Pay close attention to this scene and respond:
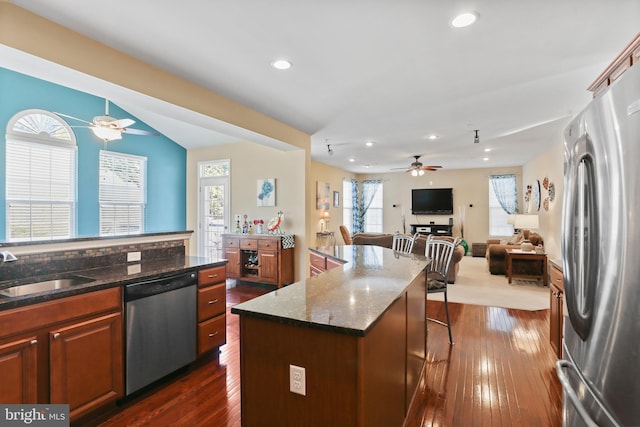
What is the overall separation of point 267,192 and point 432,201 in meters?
6.44

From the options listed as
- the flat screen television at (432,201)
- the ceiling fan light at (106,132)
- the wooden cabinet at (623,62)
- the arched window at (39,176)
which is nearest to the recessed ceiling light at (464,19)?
the wooden cabinet at (623,62)

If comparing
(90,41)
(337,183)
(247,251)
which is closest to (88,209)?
(247,251)

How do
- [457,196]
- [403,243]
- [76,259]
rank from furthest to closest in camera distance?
[457,196], [403,243], [76,259]

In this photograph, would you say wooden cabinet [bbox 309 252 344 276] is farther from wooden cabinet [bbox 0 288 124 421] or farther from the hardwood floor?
wooden cabinet [bbox 0 288 124 421]

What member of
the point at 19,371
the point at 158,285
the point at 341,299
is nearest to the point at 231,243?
the point at 158,285

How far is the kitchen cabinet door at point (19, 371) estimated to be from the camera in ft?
5.43

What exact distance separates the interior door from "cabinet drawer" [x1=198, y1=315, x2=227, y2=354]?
159 inches

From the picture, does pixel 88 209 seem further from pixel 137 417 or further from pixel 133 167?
pixel 137 417

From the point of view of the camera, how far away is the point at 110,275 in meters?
2.29

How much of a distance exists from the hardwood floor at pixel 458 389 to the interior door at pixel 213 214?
3.70m

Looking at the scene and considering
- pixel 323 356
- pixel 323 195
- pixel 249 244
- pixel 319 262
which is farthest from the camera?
pixel 323 195

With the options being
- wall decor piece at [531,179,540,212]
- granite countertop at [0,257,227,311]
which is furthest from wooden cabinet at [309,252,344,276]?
wall decor piece at [531,179,540,212]

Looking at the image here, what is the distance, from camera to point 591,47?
101 inches

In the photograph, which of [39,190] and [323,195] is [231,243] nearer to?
[39,190]
